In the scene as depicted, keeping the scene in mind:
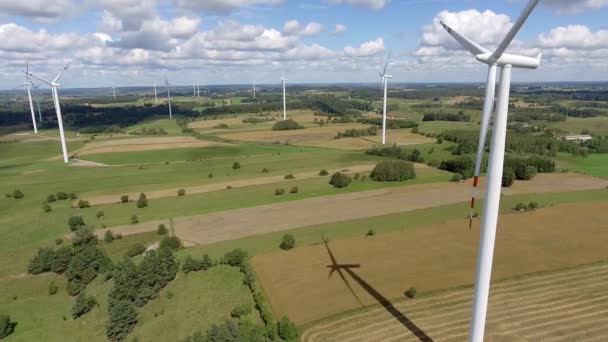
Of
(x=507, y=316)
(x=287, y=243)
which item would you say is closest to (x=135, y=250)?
(x=287, y=243)

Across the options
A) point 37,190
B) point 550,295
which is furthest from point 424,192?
point 37,190

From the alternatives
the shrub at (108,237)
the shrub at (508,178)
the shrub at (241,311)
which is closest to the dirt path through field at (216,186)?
the shrub at (108,237)

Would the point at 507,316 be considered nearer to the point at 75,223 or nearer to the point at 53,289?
the point at 53,289

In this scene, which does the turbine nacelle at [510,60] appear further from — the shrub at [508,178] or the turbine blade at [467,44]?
the shrub at [508,178]

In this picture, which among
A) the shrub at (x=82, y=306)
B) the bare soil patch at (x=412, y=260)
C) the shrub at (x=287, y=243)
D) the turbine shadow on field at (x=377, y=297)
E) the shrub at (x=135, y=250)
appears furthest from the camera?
the shrub at (x=135, y=250)

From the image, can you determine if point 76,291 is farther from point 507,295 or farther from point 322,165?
point 322,165

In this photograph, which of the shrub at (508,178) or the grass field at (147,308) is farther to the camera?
the shrub at (508,178)
